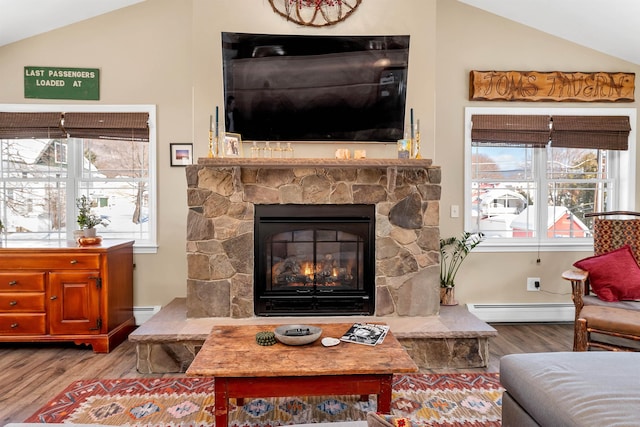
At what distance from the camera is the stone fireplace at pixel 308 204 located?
3.06 meters

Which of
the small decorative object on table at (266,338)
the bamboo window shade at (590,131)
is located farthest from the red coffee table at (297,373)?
the bamboo window shade at (590,131)

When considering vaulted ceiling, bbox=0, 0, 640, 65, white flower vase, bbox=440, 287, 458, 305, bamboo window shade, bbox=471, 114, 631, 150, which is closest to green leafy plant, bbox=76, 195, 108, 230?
vaulted ceiling, bbox=0, 0, 640, 65

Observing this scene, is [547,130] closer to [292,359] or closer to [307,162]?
[307,162]

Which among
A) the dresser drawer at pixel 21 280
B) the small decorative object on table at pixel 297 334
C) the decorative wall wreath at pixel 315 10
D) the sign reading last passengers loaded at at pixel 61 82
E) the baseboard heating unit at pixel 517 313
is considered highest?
the decorative wall wreath at pixel 315 10

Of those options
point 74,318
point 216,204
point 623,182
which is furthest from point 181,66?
point 623,182

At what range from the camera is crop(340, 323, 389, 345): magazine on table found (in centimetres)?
211

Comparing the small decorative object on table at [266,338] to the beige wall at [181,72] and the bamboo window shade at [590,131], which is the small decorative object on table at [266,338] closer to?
the beige wall at [181,72]

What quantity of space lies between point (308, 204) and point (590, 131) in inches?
112

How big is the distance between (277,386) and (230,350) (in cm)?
32

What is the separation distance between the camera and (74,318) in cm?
317

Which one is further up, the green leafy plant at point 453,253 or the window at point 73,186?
the window at point 73,186

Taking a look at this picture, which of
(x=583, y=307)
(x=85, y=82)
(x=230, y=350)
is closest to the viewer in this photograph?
(x=230, y=350)

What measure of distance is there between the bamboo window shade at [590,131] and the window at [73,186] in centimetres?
382

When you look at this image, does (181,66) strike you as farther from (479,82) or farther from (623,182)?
(623,182)
